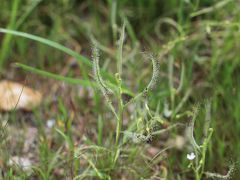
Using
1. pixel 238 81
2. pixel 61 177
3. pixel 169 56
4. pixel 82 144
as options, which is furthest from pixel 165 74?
pixel 61 177

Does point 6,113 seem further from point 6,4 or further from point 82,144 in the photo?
point 6,4

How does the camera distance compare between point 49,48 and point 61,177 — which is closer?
point 61,177

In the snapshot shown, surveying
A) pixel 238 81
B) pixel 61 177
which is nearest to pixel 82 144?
pixel 61 177

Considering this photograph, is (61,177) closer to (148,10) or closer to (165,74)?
(165,74)

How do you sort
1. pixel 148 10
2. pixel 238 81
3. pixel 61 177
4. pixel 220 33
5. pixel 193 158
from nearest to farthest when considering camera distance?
pixel 193 158 < pixel 61 177 < pixel 238 81 < pixel 220 33 < pixel 148 10

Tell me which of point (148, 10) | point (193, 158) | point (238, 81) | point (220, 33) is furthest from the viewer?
point (148, 10)

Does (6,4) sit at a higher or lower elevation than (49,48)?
higher

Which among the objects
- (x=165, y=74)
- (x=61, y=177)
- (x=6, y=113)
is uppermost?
(x=165, y=74)
